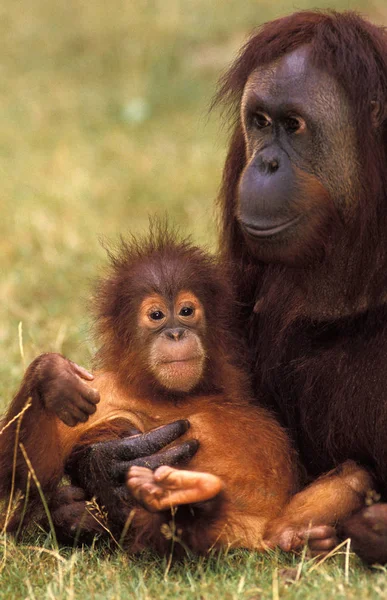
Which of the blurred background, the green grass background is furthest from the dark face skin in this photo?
the blurred background

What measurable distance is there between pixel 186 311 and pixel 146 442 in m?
0.52

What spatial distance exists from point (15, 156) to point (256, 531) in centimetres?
683

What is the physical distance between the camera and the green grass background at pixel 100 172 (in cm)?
371

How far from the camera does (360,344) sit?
13.9 feet

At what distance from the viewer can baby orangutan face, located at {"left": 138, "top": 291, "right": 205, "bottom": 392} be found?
414 cm

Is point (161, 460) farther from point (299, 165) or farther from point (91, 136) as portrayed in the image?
point (91, 136)

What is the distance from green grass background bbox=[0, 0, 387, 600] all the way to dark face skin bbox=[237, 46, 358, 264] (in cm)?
114

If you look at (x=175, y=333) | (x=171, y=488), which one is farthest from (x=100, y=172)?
(x=171, y=488)

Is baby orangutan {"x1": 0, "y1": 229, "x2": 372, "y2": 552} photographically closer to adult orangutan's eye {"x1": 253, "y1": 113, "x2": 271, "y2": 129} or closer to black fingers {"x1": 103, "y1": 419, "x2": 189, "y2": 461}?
black fingers {"x1": 103, "y1": 419, "x2": 189, "y2": 461}

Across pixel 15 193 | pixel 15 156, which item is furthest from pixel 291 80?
pixel 15 156

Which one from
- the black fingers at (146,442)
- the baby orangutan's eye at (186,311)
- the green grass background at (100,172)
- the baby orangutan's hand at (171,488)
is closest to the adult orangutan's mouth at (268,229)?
the baby orangutan's eye at (186,311)

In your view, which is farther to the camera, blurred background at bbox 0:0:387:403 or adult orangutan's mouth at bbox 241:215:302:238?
blurred background at bbox 0:0:387:403

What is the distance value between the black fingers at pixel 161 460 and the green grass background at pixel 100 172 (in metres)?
0.31

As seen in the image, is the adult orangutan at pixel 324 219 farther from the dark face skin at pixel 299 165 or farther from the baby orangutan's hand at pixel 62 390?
the baby orangutan's hand at pixel 62 390
